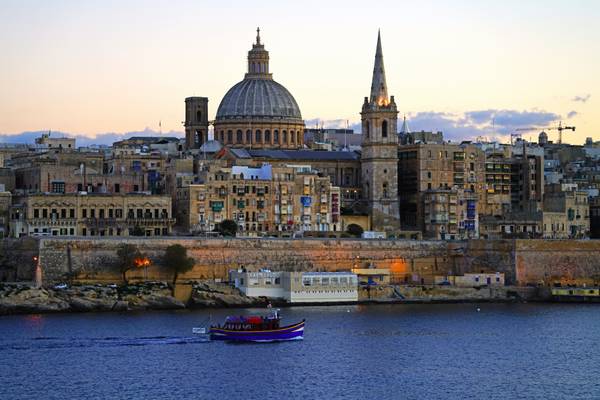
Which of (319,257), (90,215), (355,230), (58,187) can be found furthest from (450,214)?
(58,187)

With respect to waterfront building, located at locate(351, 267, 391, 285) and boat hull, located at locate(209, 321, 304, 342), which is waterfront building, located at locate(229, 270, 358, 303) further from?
boat hull, located at locate(209, 321, 304, 342)

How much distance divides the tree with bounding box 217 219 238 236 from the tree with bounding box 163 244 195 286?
7447 mm

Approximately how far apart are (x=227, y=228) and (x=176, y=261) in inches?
350

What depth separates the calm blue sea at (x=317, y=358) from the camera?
Answer: 5175cm

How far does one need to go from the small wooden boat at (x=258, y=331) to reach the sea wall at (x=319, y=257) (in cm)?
1713

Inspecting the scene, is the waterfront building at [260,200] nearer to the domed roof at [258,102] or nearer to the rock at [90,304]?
the domed roof at [258,102]

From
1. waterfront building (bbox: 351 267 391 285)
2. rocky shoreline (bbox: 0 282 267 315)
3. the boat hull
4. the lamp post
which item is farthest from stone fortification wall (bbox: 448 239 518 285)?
the boat hull

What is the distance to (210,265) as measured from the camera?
82375 mm

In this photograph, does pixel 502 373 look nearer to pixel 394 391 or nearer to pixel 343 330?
pixel 394 391

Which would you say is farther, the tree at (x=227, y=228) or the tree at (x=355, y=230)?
the tree at (x=355, y=230)

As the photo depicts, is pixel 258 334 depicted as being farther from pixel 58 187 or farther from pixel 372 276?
pixel 58 187

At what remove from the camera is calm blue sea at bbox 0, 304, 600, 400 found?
51750mm

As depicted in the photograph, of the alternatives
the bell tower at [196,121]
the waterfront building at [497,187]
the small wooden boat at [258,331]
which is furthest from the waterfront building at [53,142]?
the small wooden boat at [258,331]

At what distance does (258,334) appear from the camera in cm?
6281
